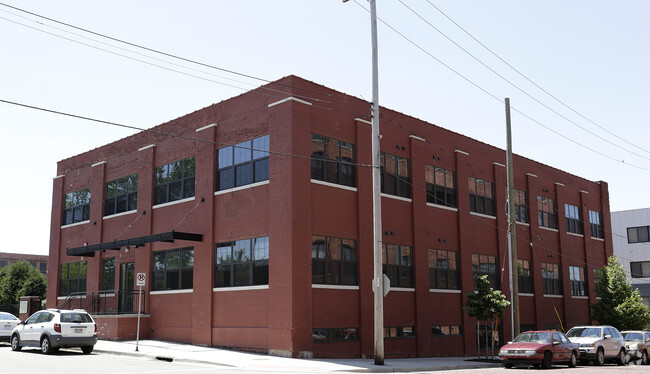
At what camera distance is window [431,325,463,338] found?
92.0 ft

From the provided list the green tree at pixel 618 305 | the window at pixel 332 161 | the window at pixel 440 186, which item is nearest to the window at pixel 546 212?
the green tree at pixel 618 305

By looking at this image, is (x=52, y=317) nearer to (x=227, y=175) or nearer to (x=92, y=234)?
(x=227, y=175)

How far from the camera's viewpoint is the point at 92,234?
32250 mm

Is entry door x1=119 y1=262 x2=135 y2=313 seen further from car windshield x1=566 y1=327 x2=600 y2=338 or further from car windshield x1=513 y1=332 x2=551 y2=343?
car windshield x1=566 y1=327 x2=600 y2=338

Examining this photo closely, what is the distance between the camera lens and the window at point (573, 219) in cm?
4041

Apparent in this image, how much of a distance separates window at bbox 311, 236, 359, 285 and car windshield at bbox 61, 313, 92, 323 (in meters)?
8.20

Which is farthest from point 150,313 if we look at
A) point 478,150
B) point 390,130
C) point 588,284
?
point 588,284

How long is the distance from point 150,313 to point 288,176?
33.6 ft

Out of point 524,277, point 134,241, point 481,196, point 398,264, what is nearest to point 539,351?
point 398,264

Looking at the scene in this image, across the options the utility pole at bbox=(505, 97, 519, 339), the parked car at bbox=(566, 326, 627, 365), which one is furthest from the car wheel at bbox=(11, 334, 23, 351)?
the parked car at bbox=(566, 326, 627, 365)

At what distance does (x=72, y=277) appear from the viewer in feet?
109

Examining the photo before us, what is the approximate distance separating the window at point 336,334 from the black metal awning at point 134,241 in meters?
6.61

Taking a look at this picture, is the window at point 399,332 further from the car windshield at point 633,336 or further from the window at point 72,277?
the window at point 72,277

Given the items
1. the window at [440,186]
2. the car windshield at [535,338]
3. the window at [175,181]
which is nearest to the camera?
the car windshield at [535,338]
